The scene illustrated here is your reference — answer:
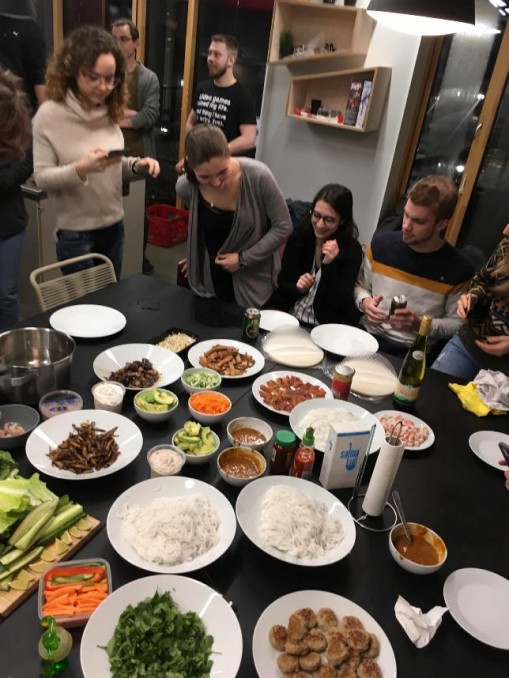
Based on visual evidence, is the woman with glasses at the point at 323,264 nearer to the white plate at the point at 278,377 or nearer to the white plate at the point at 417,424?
the white plate at the point at 278,377

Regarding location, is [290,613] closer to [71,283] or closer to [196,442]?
[196,442]

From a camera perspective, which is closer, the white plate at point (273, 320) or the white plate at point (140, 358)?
the white plate at point (140, 358)

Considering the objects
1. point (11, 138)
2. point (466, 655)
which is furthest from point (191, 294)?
point (466, 655)

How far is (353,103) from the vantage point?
372 cm

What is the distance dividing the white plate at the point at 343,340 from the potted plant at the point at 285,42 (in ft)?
8.89

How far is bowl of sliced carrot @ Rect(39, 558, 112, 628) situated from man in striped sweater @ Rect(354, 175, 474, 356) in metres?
1.59

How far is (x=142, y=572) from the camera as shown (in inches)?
44.1

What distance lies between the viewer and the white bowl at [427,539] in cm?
118

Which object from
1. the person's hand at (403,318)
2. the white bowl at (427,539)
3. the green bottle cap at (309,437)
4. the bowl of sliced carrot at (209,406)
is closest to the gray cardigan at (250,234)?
the person's hand at (403,318)

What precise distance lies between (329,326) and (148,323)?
0.80 metres

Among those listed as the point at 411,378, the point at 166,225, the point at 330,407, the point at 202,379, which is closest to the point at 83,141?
the point at 202,379

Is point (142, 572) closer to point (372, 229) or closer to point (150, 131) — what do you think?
point (372, 229)

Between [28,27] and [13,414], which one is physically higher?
[28,27]

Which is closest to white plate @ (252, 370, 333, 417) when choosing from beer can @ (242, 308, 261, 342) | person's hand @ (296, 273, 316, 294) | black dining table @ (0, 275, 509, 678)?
black dining table @ (0, 275, 509, 678)
